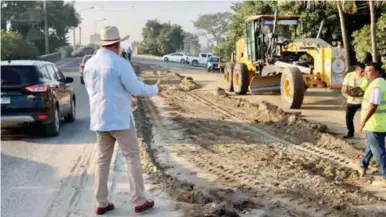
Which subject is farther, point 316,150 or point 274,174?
point 316,150

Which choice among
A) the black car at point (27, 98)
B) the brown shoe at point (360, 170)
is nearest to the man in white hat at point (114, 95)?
the brown shoe at point (360, 170)

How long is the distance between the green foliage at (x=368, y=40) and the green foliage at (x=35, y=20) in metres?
59.4

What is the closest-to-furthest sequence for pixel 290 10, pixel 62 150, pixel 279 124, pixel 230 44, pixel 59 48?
pixel 62 150 < pixel 279 124 < pixel 290 10 < pixel 230 44 < pixel 59 48

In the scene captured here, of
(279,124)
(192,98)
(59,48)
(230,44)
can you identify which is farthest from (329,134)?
(59,48)

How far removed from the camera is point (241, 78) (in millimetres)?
20656

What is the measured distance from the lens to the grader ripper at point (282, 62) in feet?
52.8

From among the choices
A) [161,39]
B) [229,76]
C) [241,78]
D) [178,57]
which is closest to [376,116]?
[241,78]

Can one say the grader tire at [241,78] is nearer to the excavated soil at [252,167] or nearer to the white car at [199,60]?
the excavated soil at [252,167]

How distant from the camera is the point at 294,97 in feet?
53.1

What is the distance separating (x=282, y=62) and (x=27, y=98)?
9.86 meters

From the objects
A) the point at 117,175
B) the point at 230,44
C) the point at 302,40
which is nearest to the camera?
the point at 117,175

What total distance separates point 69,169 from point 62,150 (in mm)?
1616

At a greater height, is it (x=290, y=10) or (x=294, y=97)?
(x=290, y=10)

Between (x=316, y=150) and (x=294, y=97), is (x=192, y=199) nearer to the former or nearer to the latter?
(x=316, y=150)
